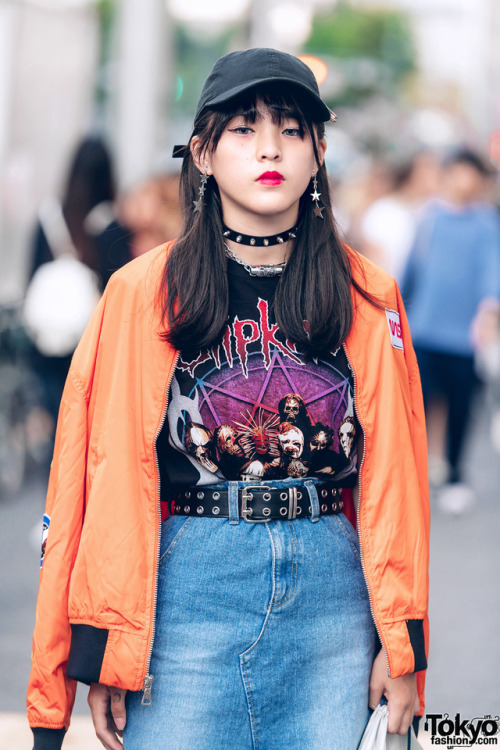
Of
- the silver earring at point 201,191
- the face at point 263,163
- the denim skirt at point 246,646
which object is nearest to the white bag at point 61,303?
Answer: the silver earring at point 201,191

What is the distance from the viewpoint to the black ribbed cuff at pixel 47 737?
2391 mm

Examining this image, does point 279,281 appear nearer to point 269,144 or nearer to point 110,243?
point 269,144

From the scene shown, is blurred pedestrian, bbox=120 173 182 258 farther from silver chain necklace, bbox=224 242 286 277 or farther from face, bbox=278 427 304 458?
face, bbox=278 427 304 458

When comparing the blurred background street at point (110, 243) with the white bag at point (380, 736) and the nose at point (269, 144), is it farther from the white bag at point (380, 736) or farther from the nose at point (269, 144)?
the white bag at point (380, 736)

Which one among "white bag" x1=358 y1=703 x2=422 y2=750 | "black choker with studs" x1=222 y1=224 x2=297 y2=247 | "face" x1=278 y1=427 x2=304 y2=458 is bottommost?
"white bag" x1=358 y1=703 x2=422 y2=750

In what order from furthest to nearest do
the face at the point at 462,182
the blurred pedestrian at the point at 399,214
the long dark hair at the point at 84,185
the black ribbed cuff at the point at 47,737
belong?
1. the blurred pedestrian at the point at 399,214
2. the face at the point at 462,182
3. the long dark hair at the point at 84,185
4. the black ribbed cuff at the point at 47,737

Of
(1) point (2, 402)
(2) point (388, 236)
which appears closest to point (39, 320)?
(1) point (2, 402)

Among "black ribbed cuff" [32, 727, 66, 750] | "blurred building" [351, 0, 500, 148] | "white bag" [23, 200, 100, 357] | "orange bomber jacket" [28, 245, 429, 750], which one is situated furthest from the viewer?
"blurred building" [351, 0, 500, 148]

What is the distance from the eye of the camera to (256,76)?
2312mm

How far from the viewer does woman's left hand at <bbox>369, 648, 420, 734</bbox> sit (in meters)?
2.37

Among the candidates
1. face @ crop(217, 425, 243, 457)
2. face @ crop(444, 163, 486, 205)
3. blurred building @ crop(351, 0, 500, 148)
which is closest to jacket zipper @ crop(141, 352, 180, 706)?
face @ crop(217, 425, 243, 457)

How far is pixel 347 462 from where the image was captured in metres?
2.43

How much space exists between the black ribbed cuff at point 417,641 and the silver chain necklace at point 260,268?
764 millimetres

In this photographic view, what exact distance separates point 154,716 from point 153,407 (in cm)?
61
